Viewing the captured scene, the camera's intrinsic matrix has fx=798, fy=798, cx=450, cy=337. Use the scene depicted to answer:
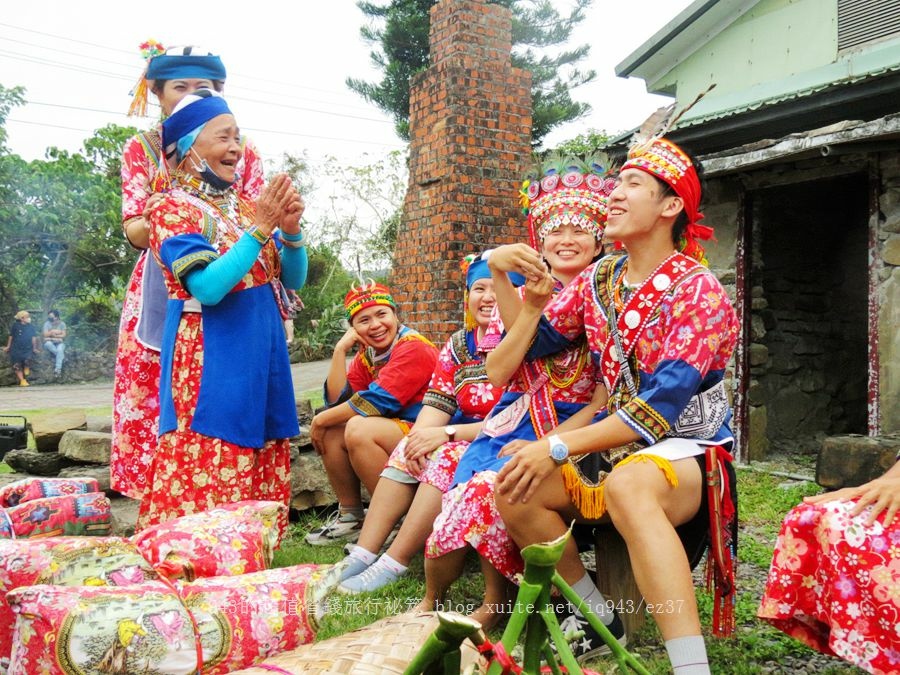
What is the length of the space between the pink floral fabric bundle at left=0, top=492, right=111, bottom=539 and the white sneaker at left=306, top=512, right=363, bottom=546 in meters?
1.12

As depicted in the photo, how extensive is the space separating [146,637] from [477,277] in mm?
2200

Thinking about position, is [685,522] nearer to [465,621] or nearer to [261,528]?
[261,528]

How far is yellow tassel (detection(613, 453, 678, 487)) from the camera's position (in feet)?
7.55

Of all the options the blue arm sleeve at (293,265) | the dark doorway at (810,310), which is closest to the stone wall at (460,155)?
the dark doorway at (810,310)

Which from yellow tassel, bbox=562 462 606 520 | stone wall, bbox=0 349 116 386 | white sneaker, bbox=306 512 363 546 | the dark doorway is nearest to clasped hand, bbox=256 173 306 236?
yellow tassel, bbox=562 462 606 520

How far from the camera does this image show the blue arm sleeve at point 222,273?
3062mm

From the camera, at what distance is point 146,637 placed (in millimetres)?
2227

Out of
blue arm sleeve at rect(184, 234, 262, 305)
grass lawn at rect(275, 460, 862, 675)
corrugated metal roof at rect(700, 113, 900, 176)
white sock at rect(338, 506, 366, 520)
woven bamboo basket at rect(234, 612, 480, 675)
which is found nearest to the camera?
woven bamboo basket at rect(234, 612, 480, 675)

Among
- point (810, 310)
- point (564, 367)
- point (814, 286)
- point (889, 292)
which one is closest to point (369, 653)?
point (564, 367)

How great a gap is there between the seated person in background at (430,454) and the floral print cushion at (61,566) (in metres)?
0.91

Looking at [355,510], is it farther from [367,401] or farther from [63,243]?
[63,243]

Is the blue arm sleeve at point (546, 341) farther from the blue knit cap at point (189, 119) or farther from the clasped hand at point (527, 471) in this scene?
the blue knit cap at point (189, 119)

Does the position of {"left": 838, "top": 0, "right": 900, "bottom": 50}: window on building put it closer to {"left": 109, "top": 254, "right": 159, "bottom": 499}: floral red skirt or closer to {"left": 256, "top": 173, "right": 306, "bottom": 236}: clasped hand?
{"left": 256, "top": 173, "right": 306, "bottom": 236}: clasped hand

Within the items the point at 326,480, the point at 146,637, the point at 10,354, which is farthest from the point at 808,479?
the point at 10,354
